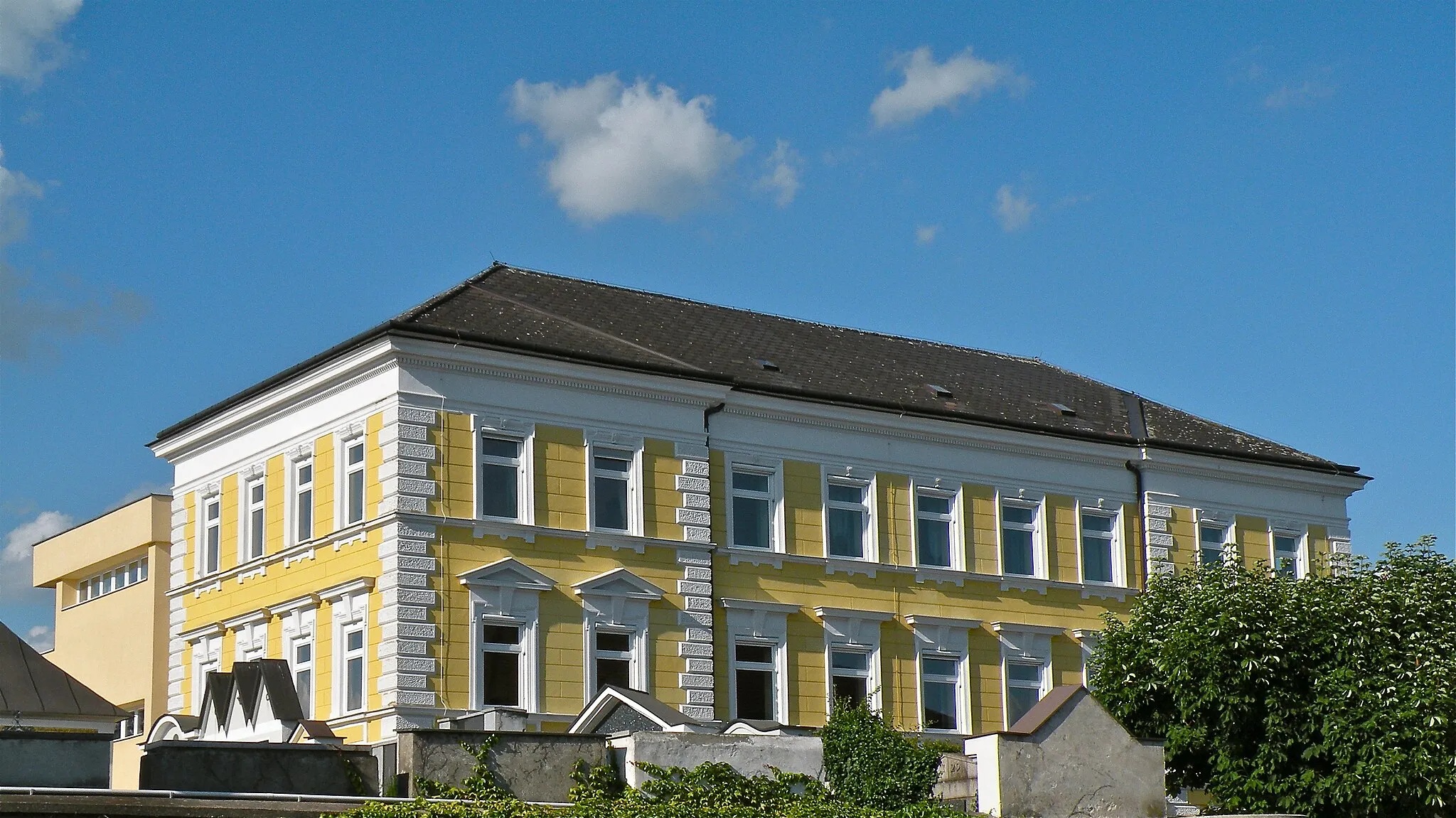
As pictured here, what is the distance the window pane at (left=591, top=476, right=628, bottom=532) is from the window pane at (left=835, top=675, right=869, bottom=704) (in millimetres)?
5648

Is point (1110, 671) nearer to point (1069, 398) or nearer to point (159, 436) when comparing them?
point (1069, 398)

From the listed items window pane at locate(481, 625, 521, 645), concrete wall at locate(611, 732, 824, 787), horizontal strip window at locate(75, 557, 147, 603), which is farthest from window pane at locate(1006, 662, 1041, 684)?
horizontal strip window at locate(75, 557, 147, 603)

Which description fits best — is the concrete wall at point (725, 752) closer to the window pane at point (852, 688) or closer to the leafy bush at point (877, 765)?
the leafy bush at point (877, 765)

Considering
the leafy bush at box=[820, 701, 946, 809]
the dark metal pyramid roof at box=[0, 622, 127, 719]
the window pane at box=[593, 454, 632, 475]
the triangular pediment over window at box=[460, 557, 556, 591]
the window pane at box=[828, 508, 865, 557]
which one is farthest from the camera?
the window pane at box=[828, 508, 865, 557]

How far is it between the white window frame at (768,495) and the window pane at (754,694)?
2.40 meters

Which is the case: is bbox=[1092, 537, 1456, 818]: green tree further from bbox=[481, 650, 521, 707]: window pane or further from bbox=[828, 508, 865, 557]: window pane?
bbox=[481, 650, 521, 707]: window pane

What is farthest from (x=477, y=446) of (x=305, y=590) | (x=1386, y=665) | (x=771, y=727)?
(x=1386, y=665)

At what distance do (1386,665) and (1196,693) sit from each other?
9.87 feet

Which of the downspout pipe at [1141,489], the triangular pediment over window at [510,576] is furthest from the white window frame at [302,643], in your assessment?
the downspout pipe at [1141,489]

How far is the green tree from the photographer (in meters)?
30.7

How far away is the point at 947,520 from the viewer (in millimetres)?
41938

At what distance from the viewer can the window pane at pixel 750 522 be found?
3894cm

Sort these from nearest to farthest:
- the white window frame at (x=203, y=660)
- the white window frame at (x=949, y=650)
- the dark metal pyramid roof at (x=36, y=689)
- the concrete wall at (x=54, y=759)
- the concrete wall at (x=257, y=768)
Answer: the concrete wall at (x=54, y=759), the dark metal pyramid roof at (x=36, y=689), the concrete wall at (x=257, y=768), the white window frame at (x=203, y=660), the white window frame at (x=949, y=650)

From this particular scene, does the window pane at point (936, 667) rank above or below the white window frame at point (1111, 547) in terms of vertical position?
below
